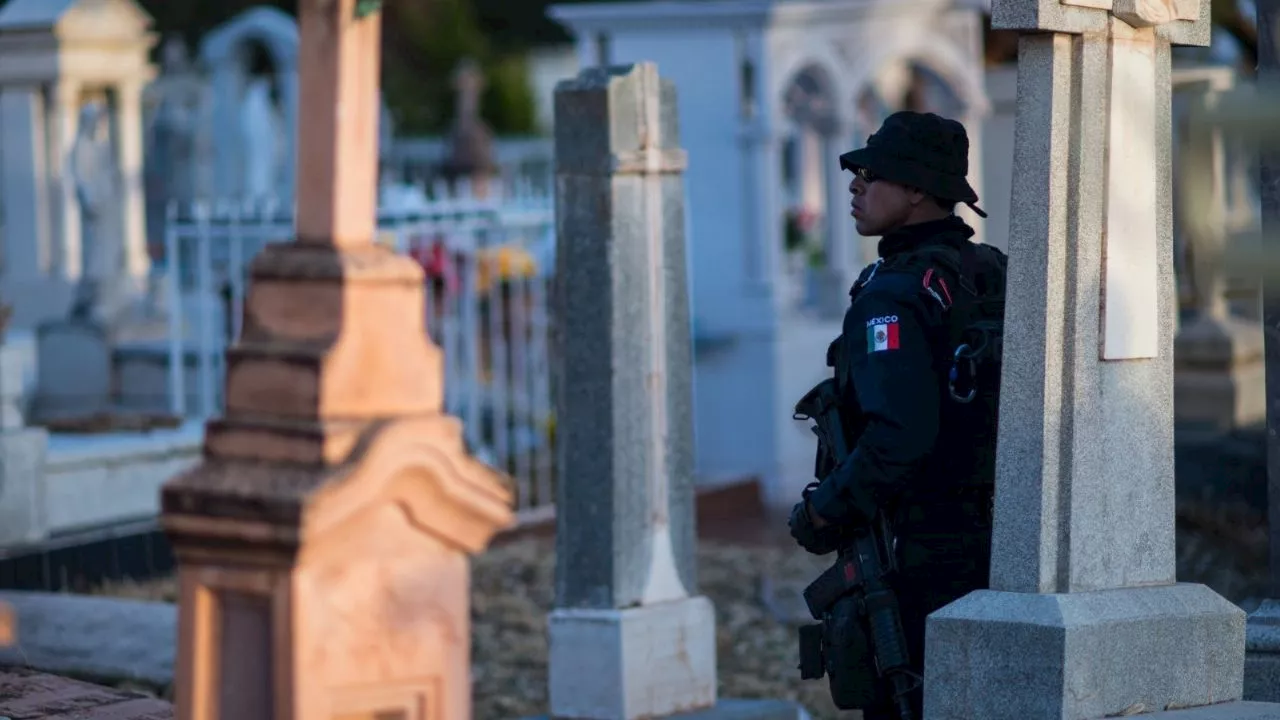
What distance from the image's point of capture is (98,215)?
1294 centimetres

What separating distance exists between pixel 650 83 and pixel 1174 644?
108 inches

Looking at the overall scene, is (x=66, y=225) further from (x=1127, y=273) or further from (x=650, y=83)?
(x=1127, y=273)

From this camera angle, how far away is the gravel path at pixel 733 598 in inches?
307

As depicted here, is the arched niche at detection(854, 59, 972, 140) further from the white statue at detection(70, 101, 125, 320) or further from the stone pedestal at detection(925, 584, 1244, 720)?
the stone pedestal at detection(925, 584, 1244, 720)

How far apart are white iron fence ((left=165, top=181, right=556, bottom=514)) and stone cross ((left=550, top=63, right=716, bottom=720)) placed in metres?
4.02

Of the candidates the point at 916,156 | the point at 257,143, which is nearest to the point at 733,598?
the point at 916,156

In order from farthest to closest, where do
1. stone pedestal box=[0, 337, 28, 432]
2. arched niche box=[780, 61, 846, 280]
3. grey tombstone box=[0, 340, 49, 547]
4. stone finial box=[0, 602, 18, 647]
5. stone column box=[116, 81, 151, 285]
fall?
1. arched niche box=[780, 61, 846, 280]
2. stone column box=[116, 81, 151, 285]
3. stone pedestal box=[0, 337, 28, 432]
4. grey tombstone box=[0, 340, 49, 547]
5. stone finial box=[0, 602, 18, 647]

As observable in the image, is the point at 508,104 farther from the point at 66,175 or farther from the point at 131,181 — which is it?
the point at 66,175

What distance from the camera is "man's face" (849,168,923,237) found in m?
5.07

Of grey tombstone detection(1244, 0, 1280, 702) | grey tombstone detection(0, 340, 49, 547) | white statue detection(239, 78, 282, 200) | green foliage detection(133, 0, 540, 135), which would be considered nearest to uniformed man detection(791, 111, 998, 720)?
grey tombstone detection(1244, 0, 1280, 702)

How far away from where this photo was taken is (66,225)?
529 inches

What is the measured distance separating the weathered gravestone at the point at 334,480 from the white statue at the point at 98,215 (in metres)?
9.42

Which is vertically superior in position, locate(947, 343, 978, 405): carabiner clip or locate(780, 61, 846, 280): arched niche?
locate(780, 61, 846, 280): arched niche

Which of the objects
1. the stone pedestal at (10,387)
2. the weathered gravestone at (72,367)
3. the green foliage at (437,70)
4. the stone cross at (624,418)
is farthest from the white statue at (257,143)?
the green foliage at (437,70)
